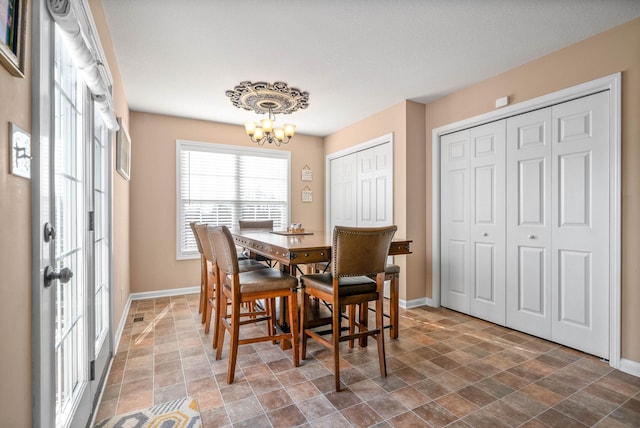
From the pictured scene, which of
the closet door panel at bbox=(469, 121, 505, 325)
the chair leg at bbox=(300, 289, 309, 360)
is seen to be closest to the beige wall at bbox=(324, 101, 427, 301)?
the closet door panel at bbox=(469, 121, 505, 325)

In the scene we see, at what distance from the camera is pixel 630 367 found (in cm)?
226

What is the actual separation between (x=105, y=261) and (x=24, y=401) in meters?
1.73

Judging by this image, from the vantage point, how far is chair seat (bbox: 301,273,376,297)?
84.7 inches

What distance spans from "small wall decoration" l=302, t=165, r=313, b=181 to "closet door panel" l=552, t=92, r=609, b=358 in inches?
140

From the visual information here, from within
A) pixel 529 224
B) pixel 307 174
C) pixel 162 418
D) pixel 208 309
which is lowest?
pixel 162 418

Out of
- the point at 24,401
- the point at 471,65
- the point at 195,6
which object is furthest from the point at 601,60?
the point at 24,401

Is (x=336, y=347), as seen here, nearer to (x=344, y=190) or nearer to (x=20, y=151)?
(x=20, y=151)

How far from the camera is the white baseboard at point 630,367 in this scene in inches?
88.0

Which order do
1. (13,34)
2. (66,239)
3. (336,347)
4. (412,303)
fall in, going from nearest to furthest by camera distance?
(13,34) < (66,239) < (336,347) < (412,303)

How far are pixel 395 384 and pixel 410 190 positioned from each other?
235cm

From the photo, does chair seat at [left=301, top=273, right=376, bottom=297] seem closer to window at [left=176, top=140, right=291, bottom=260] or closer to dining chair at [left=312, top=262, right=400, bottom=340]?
dining chair at [left=312, top=262, right=400, bottom=340]

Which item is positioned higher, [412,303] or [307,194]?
[307,194]

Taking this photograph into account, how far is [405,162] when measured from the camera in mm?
3875

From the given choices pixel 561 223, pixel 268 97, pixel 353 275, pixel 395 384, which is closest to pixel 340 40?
pixel 268 97
